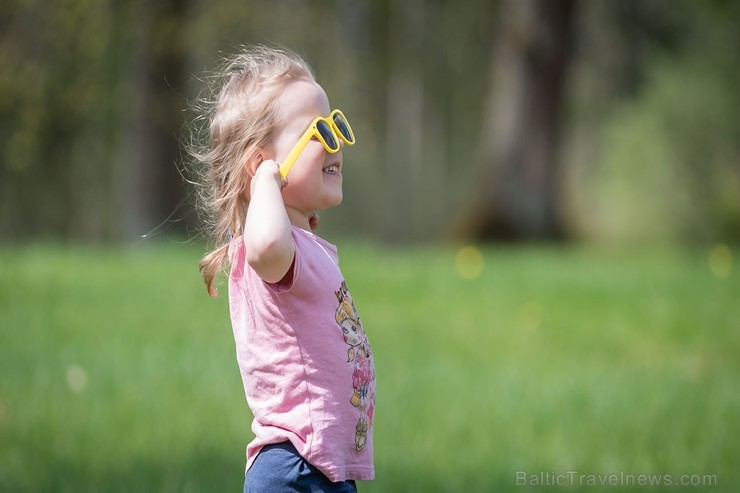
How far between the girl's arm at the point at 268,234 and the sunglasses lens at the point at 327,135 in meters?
0.19

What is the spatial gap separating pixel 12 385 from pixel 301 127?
3237mm

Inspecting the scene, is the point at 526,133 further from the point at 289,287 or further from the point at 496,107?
the point at 289,287

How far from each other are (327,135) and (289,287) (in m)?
0.40

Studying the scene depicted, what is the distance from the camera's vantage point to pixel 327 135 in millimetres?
2547

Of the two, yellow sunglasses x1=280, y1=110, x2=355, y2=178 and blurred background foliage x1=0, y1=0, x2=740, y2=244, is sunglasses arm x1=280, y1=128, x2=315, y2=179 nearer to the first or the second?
yellow sunglasses x1=280, y1=110, x2=355, y2=178

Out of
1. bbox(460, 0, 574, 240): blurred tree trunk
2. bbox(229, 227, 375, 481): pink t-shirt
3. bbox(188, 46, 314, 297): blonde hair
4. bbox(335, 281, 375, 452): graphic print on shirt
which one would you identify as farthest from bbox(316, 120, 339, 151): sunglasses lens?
bbox(460, 0, 574, 240): blurred tree trunk

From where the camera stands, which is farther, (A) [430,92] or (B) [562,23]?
(A) [430,92]

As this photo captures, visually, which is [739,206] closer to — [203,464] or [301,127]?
[203,464]

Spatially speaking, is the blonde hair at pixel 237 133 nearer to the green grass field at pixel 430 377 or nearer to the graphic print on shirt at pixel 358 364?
the graphic print on shirt at pixel 358 364

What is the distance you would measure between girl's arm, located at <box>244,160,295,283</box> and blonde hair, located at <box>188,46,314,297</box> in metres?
0.19

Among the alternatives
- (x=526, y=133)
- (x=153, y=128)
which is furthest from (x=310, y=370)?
(x=153, y=128)

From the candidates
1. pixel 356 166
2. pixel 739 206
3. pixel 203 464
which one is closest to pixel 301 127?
pixel 203 464

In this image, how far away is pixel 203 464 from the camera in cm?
421

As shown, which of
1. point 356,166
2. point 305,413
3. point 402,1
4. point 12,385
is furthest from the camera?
point 402,1
